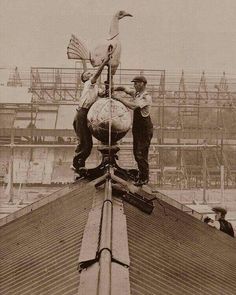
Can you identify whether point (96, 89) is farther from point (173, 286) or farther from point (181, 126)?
point (181, 126)

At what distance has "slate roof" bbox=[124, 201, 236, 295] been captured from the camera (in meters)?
3.58

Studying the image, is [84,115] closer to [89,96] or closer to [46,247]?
[89,96]

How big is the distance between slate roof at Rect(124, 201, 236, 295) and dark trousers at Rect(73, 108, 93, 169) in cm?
157

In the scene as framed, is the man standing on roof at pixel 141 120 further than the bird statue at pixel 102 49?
No

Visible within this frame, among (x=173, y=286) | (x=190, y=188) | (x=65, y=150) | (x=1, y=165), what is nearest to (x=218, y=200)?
(x=190, y=188)

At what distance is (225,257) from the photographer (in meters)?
5.60

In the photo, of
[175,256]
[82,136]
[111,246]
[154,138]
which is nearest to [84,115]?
[82,136]

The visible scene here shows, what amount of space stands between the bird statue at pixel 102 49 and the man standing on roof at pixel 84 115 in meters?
0.32

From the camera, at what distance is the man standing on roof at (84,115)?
7504 millimetres

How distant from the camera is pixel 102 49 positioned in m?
7.90

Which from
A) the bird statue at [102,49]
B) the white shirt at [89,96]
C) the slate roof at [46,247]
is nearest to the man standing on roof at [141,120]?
the white shirt at [89,96]

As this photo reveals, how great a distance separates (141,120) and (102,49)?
124cm

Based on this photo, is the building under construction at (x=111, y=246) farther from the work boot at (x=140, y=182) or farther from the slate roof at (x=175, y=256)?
the work boot at (x=140, y=182)

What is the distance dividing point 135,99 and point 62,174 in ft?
64.5
